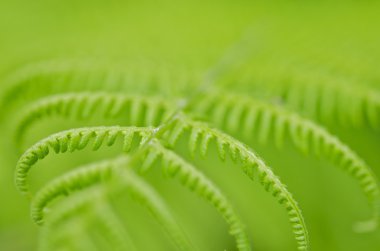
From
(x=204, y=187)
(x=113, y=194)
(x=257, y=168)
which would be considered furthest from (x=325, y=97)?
(x=113, y=194)

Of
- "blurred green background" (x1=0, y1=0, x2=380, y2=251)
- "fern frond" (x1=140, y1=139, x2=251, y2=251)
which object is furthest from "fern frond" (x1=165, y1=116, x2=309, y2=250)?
"blurred green background" (x1=0, y1=0, x2=380, y2=251)

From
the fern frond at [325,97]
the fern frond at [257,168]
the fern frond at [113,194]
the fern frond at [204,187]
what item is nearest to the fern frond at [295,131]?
the fern frond at [325,97]

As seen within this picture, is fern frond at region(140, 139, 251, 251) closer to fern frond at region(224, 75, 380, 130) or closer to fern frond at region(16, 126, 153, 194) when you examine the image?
fern frond at region(16, 126, 153, 194)

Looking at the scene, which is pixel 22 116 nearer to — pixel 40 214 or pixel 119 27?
pixel 40 214

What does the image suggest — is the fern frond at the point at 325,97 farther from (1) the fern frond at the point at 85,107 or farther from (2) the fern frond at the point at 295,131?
(1) the fern frond at the point at 85,107

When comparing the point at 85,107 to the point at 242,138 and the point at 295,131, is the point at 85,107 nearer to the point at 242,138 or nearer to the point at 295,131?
the point at 295,131

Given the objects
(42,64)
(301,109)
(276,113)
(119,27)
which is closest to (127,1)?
(119,27)
